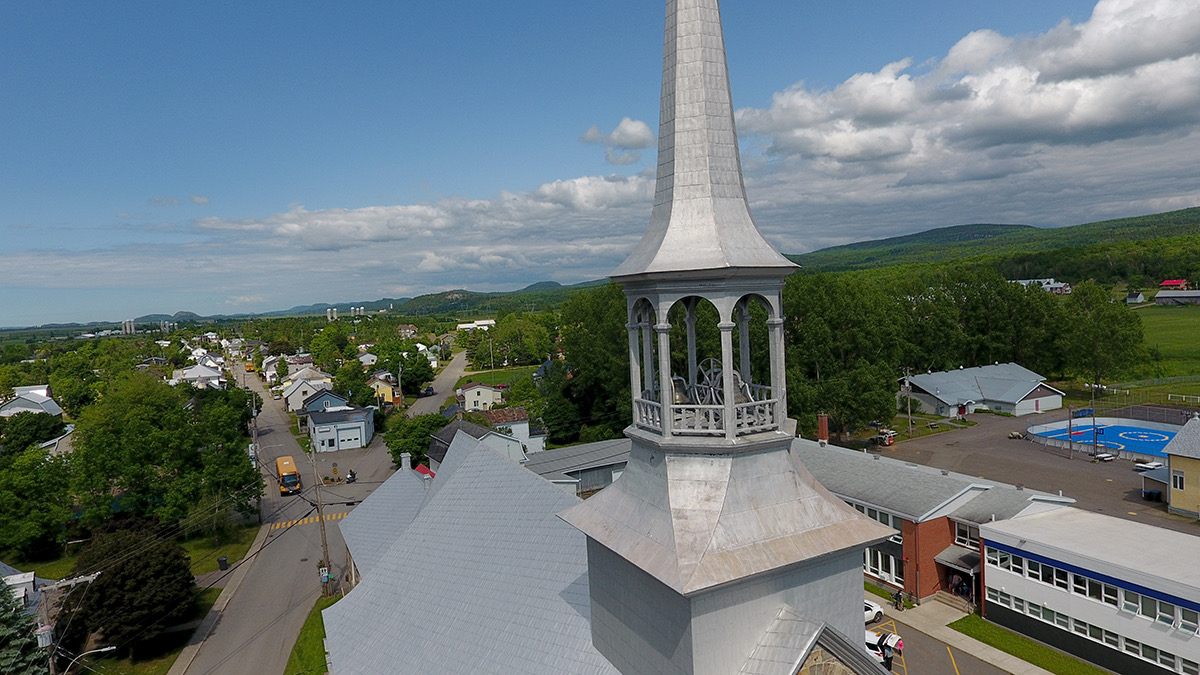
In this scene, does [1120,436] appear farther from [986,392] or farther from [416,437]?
[416,437]

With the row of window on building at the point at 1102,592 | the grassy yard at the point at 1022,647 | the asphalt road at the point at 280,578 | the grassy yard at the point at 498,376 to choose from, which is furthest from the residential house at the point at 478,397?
the row of window on building at the point at 1102,592

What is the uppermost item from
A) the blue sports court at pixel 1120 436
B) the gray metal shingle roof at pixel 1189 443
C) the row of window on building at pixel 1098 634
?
the gray metal shingle roof at pixel 1189 443

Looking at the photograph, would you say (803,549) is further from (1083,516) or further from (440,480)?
(1083,516)

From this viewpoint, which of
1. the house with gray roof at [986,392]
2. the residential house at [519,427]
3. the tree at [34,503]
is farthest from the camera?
the house with gray roof at [986,392]

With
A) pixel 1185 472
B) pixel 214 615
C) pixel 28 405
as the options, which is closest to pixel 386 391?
pixel 28 405

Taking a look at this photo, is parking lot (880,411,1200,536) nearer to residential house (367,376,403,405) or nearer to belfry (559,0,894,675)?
belfry (559,0,894,675)

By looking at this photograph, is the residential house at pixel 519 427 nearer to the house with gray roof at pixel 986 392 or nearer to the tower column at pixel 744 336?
the house with gray roof at pixel 986 392
